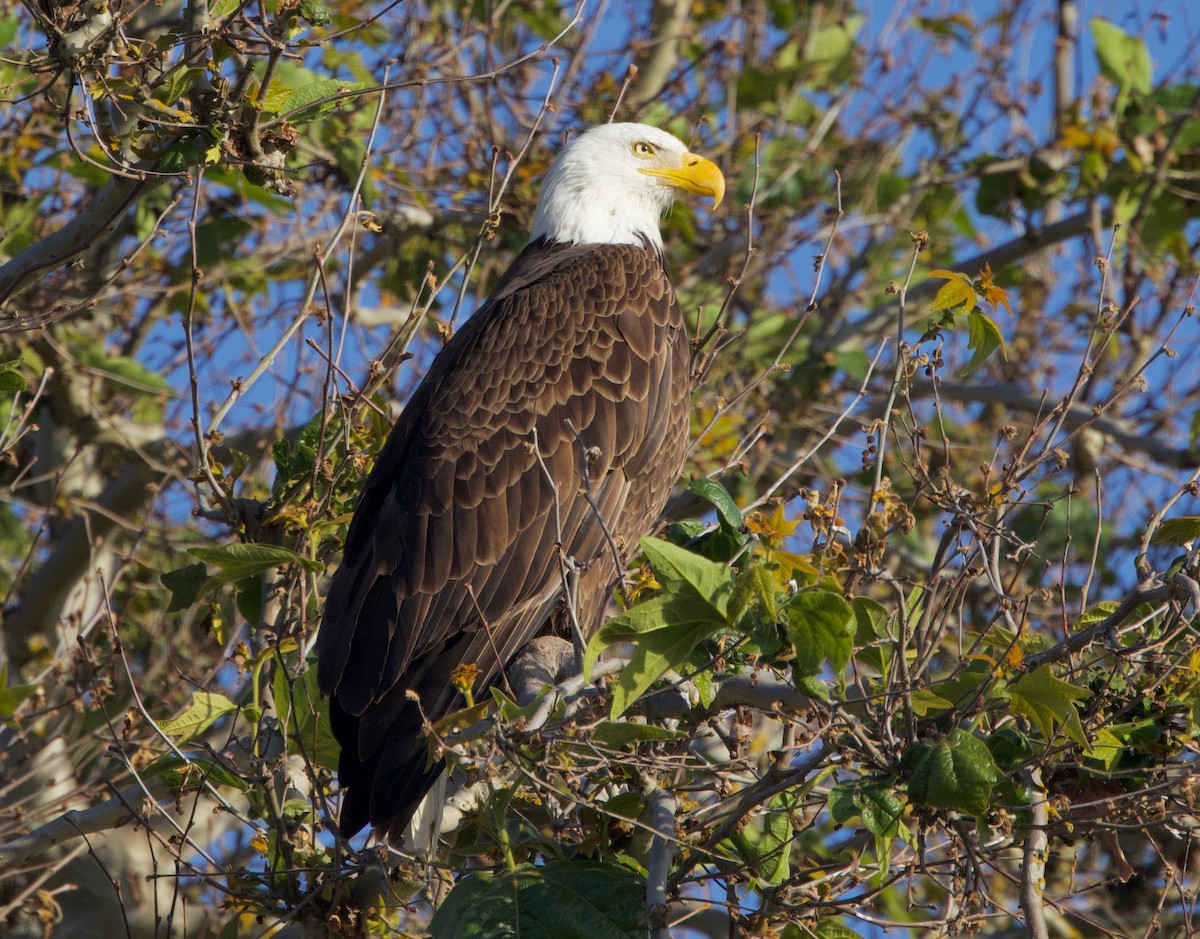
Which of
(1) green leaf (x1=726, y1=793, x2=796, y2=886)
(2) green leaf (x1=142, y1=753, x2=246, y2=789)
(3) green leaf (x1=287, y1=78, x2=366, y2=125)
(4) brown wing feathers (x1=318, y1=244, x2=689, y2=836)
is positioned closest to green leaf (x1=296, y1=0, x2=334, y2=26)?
Result: (3) green leaf (x1=287, y1=78, x2=366, y2=125)

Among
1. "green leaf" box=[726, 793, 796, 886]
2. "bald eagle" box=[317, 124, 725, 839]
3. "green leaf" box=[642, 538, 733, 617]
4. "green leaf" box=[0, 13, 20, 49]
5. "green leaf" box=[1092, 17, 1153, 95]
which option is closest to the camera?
"green leaf" box=[642, 538, 733, 617]

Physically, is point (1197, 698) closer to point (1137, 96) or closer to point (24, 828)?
point (24, 828)

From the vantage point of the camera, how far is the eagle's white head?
527 centimetres

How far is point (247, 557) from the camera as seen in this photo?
Answer: 10.8 feet

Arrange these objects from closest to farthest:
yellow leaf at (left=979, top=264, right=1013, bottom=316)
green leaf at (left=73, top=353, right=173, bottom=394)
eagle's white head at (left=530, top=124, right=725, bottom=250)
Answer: yellow leaf at (left=979, top=264, right=1013, bottom=316) → eagle's white head at (left=530, top=124, right=725, bottom=250) → green leaf at (left=73, top=353, right=173, bottom=394)

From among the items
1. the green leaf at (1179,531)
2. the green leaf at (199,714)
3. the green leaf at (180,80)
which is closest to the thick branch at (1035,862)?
the green leaf at (1179,531)

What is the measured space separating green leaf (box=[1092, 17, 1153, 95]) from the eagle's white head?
2.37m

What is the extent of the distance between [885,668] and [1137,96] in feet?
15.5

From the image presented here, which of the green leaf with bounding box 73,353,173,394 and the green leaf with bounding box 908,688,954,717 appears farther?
the green leaf with bounding box 73,353,173,394

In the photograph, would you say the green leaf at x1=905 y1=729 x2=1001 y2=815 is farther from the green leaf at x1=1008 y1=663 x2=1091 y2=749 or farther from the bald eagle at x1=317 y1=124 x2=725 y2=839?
the bald eagle at x1=317 y1=124 x2=725 y2=839

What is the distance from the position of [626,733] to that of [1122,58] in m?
5.11

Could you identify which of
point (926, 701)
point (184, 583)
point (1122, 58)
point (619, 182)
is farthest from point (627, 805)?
point (1122, 58)

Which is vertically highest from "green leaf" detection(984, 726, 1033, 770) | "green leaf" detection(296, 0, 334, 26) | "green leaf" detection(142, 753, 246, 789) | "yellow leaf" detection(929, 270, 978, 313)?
"green leaf" detection(296, 0, 334, 26)

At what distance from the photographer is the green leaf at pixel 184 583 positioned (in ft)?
12.0
